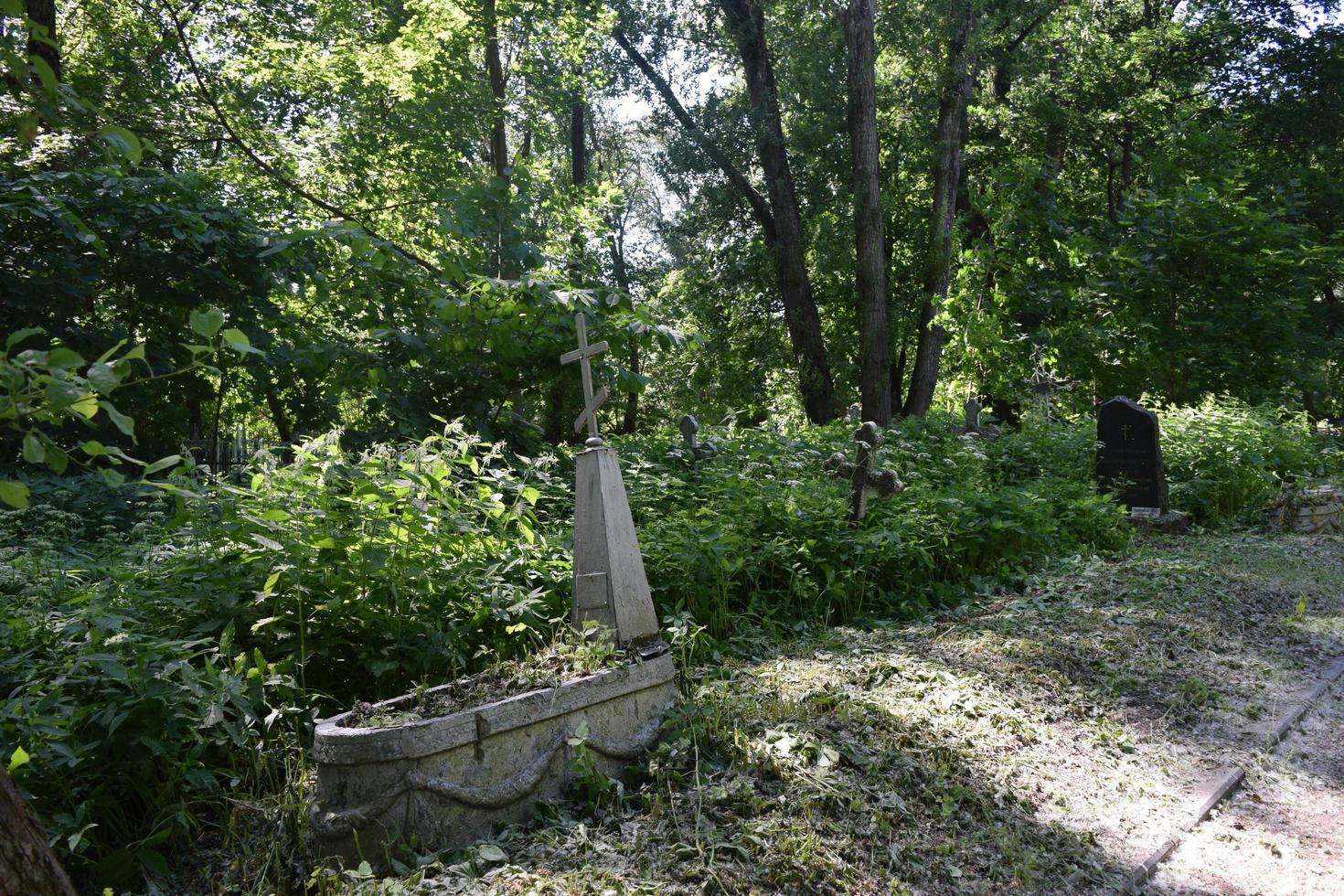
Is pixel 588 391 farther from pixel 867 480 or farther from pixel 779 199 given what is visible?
pixel 779 199

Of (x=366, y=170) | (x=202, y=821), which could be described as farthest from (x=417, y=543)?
(x=366, y=170)

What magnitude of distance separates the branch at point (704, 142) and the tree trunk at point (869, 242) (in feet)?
8.53

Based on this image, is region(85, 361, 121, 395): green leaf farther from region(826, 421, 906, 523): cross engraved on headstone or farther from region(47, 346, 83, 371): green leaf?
region(826, 421, 906, 523): cross engraved on headstone

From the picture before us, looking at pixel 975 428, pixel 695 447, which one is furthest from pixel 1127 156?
pixel 695 447

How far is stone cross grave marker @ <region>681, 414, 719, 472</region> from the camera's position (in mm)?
8711

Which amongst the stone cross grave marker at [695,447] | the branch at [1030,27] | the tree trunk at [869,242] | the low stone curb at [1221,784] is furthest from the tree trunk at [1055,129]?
the low stone curb at [1221,784]

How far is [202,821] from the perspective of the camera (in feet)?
10.8

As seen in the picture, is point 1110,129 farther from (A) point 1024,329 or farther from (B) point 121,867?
(B) point 121,867

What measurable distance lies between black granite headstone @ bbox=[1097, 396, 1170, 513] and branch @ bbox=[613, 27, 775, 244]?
971cm

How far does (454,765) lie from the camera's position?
3195mm

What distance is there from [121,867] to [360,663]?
Result: 1189mm

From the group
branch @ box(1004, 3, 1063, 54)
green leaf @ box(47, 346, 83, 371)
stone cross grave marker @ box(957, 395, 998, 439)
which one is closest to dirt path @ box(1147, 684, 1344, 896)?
green leaf @ box(47, 346, 83, 371)

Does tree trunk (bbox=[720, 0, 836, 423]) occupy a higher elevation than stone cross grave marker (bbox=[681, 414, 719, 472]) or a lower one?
higher

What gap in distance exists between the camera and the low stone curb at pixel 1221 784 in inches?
124
